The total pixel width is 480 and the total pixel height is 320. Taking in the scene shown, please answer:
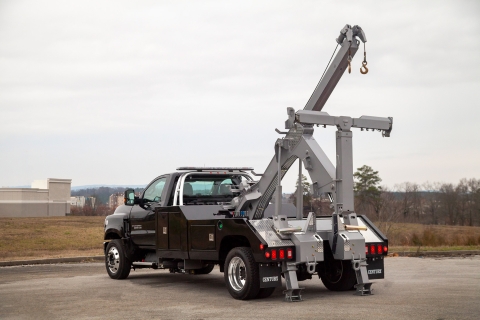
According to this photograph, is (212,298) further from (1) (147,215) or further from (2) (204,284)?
(1) (147,215)

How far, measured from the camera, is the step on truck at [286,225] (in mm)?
10562

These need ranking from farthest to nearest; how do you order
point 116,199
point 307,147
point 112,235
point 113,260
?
point 116,199, point 112,235, point 113,260, point 307,147

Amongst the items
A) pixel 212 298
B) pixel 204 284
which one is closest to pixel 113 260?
pixel 204 284

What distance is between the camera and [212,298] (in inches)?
447

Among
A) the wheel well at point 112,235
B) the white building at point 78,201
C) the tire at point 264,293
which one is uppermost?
the white building at point 78,201

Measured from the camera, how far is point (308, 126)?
11398 millimetres

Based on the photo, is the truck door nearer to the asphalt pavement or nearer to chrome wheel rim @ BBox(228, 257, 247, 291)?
the asphalt pavement

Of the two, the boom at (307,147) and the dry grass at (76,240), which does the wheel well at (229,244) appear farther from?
the dry grass at (76,240)

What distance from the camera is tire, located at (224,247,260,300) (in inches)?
414

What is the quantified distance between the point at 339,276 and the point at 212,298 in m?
2.33

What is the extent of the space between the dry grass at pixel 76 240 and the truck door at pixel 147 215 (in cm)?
769

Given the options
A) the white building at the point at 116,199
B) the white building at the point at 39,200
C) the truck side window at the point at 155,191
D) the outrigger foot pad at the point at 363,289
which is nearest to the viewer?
the outrigger foot pad at the point at 363,289

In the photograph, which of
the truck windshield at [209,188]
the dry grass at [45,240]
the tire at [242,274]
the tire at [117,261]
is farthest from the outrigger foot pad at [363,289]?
the dry grass at [45,240]

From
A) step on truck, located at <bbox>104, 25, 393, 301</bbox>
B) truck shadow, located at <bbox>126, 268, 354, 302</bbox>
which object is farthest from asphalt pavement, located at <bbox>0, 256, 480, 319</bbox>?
step on truck, located at <bbox>104, 25, 393, 301</bbox>
